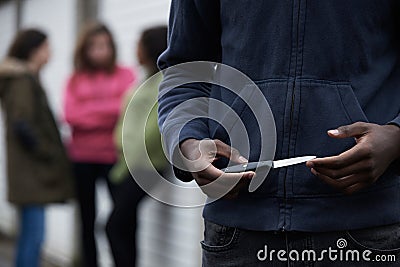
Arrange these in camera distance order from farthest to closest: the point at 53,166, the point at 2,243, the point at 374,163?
the point at 2,243, the point at 53,166, the point at 374,163

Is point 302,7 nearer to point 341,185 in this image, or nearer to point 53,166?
point 341,185

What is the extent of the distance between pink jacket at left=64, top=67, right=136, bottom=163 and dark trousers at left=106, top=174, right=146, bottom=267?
0.62 metres

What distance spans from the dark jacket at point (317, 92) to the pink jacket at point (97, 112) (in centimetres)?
364

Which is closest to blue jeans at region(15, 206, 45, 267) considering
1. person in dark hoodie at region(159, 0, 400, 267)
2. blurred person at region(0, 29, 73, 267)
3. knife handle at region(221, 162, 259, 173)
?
blurred person at region(0, 29, 73, 267)

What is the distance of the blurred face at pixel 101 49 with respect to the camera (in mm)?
5434

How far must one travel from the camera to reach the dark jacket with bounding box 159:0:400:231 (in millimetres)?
1699

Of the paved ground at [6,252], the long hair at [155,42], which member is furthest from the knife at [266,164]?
the paved ground at [6,252]

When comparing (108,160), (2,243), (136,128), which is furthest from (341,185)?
(2,243)

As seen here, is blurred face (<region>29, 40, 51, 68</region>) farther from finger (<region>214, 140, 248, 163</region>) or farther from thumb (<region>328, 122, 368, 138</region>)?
thumb (<region>328, 122, 368, 138</region>)

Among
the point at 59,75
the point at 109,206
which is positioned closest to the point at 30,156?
the point at 109,206

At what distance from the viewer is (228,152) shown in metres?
1.72

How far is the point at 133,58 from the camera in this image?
5.96 m

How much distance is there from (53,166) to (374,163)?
4076mm

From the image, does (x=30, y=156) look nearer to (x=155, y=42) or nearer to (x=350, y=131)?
(x=155, y=42)
